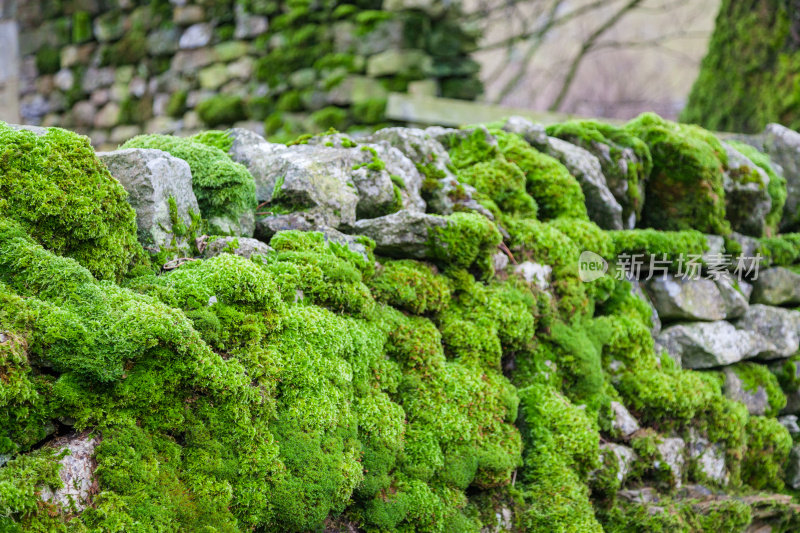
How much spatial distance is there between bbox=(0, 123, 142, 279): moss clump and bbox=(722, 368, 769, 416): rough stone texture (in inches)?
147

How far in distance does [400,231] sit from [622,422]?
1.57 metres

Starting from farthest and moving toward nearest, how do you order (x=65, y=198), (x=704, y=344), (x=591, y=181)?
(x=704, y=344), (x=591, y=181), (x=65, y=198)

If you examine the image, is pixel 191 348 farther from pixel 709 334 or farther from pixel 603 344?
pixel 709 334

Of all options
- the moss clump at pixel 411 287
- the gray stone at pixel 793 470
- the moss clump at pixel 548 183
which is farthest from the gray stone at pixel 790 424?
the moss clump at pixel 411 287

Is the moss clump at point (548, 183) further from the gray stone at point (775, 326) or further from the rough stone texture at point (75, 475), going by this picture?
the rough stone texture at point (75, 475)

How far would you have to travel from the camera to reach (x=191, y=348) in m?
2.03

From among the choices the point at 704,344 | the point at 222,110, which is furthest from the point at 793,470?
the point at 222,110

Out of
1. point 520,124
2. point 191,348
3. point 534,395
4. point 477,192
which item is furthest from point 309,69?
point 191,348

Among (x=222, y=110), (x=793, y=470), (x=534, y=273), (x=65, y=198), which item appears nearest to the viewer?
(x=65, y=198)

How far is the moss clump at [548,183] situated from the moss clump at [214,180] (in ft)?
5.52

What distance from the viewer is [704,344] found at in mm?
4289

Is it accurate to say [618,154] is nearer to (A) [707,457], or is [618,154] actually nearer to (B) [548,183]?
(B) [548,183]

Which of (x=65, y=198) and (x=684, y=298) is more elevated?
(x=65, y=198)

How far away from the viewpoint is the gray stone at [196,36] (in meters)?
7.78
